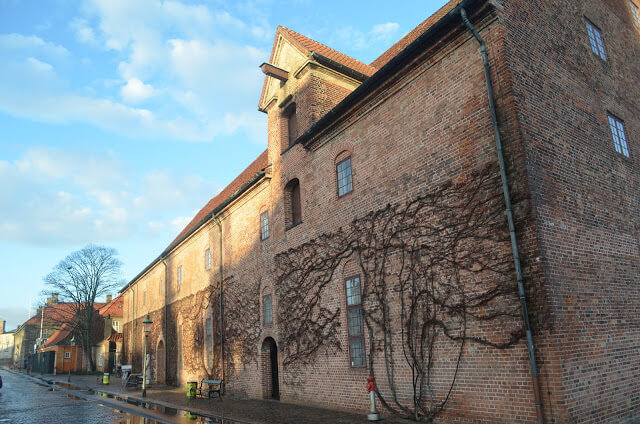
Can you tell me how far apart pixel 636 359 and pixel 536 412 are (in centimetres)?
310

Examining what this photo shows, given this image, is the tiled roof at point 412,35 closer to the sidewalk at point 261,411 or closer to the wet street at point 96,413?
the sidewalk at point 261,411

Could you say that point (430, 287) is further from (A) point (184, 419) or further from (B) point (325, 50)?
(B) point (325, 50)

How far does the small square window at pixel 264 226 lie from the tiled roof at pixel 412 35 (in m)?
7.28

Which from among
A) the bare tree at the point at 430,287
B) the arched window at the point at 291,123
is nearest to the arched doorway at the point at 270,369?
the bare tree at the point at 430,287

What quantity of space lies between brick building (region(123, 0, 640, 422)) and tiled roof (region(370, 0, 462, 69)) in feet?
1.55

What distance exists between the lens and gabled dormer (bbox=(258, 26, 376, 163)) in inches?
622

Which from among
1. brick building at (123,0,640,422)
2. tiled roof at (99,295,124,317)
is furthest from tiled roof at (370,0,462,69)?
tiled roof at (99,295,124,317)

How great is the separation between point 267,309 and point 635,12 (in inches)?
618

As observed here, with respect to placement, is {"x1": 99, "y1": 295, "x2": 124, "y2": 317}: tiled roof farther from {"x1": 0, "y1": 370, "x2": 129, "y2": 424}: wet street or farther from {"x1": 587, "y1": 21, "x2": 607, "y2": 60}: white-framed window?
{"x1": 587, "y1": 21, "x2": 607, "y2": 60}: white-framed window

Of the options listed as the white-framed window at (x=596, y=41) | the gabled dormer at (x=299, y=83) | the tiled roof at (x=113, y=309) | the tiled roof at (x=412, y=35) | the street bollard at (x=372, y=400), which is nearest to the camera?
the street bollard at (x=372, y=400)

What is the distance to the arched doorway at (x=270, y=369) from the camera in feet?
54.8

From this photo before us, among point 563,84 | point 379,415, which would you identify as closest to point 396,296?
point 379,415

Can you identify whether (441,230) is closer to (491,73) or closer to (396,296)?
(396,296)

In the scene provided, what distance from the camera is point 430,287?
984 cm
